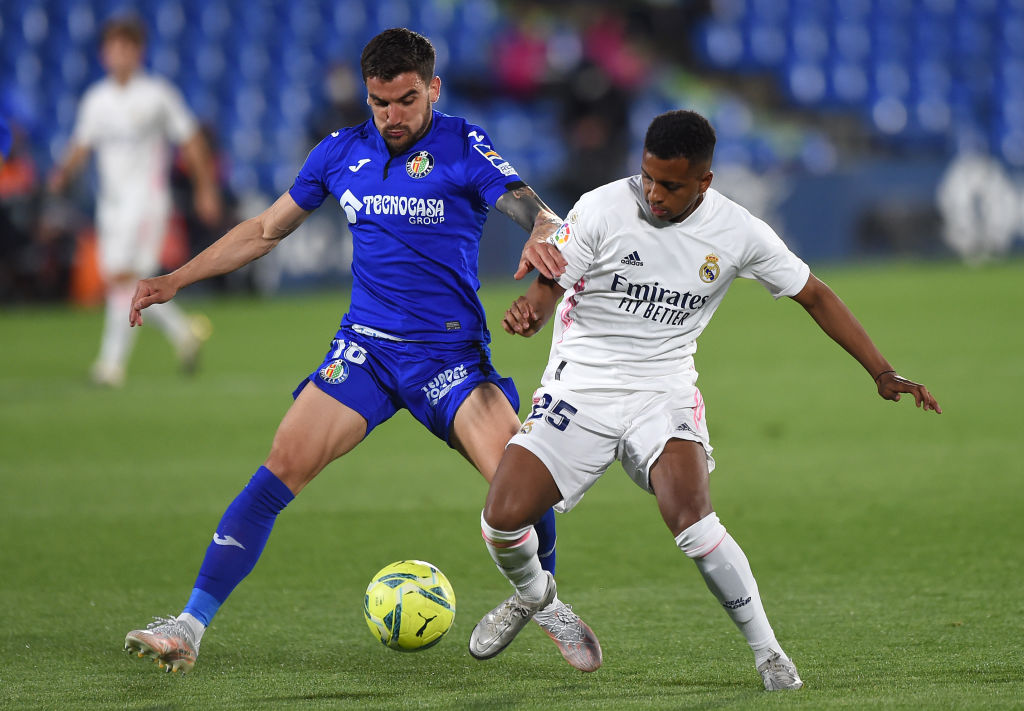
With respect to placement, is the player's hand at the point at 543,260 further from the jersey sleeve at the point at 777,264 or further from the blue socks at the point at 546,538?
the blue socks at the point at 546,538

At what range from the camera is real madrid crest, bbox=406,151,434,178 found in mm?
4812

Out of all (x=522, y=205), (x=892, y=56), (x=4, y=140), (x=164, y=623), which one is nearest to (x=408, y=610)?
(x=164, y=623)

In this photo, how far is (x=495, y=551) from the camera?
4.48 m

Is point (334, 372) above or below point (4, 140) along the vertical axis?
below

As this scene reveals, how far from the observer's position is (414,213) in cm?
484

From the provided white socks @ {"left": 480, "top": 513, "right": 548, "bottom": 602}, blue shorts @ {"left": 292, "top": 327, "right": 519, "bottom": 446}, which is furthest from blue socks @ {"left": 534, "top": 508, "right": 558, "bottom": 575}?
blue shorts @ {"left": 292, "top": 327, "right": 519, "bottom": 446}

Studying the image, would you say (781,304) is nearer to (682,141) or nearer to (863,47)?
(863,47)

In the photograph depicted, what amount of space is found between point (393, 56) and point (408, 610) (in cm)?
182

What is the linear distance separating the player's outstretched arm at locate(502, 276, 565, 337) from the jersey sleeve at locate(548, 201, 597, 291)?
78mm

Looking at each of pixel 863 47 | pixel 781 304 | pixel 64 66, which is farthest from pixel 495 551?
pixel 863 47

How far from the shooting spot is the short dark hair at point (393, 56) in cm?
461

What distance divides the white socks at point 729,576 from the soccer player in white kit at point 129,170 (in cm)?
733

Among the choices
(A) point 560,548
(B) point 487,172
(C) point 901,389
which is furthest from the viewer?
(A) point 560,548

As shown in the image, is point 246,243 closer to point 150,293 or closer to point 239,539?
point 150,293
